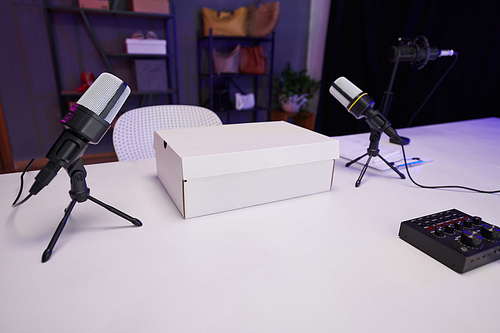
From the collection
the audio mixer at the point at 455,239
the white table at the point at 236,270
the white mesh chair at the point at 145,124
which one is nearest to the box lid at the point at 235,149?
the white table at the point at 236,270

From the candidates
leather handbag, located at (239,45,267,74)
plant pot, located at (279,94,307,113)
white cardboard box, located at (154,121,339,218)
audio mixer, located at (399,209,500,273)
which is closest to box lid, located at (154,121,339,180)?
white cardboard box, located at (154,121,339,218)

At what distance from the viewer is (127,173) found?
93 cm

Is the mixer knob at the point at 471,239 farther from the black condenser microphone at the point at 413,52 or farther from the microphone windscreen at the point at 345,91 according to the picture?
the black condenser microphone at the point at 413,52

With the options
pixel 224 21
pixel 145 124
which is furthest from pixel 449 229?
pixel 224 21

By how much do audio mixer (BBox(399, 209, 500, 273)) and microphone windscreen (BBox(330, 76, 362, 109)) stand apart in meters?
0.38

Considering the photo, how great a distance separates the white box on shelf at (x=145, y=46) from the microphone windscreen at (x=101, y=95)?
240 centimetres

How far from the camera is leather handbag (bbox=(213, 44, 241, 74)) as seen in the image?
306cm

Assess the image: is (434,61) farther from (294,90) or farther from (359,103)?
(359,103)

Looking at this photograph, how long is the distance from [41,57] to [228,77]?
5.71 ft

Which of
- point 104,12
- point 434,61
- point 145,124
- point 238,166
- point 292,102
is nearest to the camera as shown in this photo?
point 238,166

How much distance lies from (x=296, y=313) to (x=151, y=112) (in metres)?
1.10

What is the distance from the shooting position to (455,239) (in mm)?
566

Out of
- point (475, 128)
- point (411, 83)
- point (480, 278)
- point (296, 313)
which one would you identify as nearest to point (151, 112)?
point (296, 313)

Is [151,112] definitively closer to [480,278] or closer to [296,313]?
[296,313]
